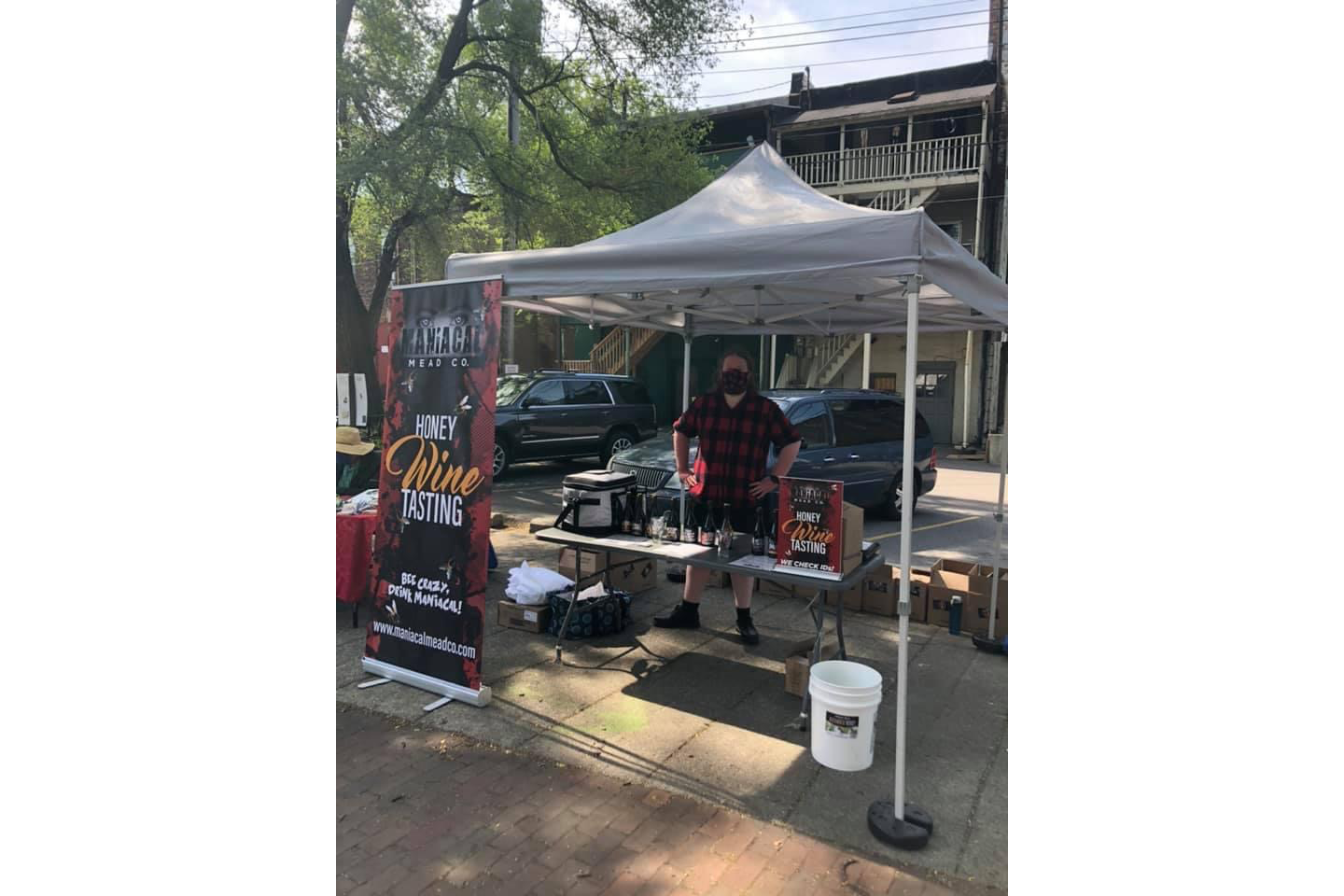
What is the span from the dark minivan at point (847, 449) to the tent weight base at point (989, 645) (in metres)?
2.93

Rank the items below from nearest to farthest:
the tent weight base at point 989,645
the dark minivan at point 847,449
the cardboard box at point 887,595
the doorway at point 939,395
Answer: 1. the tent weight base at point 989,645
2. the cardboard box at point 887,595
3. the dark minivan at point 847,449
4. the doorway at point 939,395

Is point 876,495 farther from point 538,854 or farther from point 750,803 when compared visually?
point 538,854

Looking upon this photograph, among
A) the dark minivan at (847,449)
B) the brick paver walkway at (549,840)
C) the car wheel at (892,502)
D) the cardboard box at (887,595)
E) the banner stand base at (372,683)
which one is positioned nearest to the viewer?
the brick paver walkway at (549,840)

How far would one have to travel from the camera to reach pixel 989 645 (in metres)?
5.15

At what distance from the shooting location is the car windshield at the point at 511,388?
12.4m

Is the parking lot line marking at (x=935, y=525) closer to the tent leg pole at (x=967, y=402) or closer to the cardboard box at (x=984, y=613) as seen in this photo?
the cardboard box at (x=984, y=613)

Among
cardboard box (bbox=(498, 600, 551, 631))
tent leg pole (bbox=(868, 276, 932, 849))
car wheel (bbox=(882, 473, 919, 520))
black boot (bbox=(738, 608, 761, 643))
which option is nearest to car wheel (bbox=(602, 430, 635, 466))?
car wheel (bbox=(882, 473, 919, 520))

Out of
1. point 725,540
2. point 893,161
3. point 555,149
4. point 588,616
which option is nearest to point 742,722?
point 725,540

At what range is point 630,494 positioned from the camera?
489 cm

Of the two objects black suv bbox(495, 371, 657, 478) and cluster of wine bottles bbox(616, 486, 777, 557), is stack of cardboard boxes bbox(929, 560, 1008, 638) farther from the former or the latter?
black suv bbox(495, 371, 657, 478)

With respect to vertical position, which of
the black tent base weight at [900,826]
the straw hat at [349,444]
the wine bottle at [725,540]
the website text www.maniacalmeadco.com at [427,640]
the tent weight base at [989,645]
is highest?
the straw hat at [349,444]

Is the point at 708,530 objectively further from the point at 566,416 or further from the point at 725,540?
the point at 566,416

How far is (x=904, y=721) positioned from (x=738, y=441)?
213 centimetres

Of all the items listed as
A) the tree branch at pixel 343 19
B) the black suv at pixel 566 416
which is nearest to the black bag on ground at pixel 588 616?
the black suv at pixel 566 416
